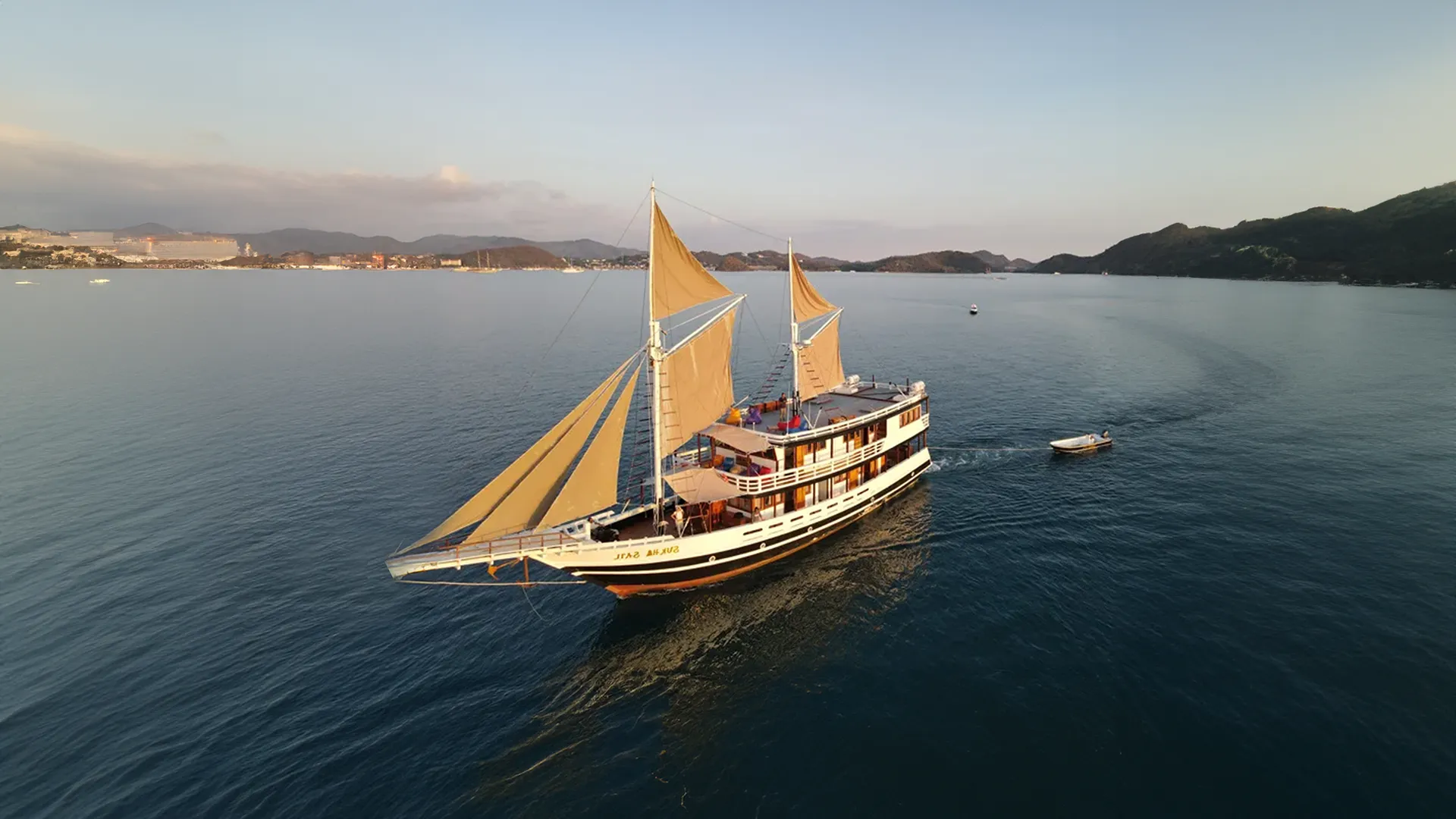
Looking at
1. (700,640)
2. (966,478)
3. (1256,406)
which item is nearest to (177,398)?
(700,640)

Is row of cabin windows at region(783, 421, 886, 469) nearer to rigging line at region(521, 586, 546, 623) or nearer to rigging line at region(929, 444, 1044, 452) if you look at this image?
rigging line at region(929, 444, 1044, 452)

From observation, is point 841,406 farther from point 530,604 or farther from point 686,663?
point 530,604

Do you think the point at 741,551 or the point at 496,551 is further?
the point at 741,551

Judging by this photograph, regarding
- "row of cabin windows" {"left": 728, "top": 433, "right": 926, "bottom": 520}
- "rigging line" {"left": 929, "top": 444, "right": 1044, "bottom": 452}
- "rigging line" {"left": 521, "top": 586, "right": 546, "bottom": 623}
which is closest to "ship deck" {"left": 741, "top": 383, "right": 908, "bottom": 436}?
"row of cabin windows" {"left": 728, "top": 433, "right": 926, "bottom": 520}

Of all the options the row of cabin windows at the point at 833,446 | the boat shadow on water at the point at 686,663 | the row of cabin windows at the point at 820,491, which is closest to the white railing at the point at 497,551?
the boat shadow on water at the point at 686,663

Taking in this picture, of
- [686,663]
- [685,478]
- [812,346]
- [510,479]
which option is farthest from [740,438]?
[510,479]

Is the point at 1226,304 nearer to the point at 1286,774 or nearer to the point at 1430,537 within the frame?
the point at 1430,537

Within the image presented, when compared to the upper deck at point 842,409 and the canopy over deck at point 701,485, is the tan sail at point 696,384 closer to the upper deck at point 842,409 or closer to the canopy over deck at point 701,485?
the canopy over deck at point 701,485
